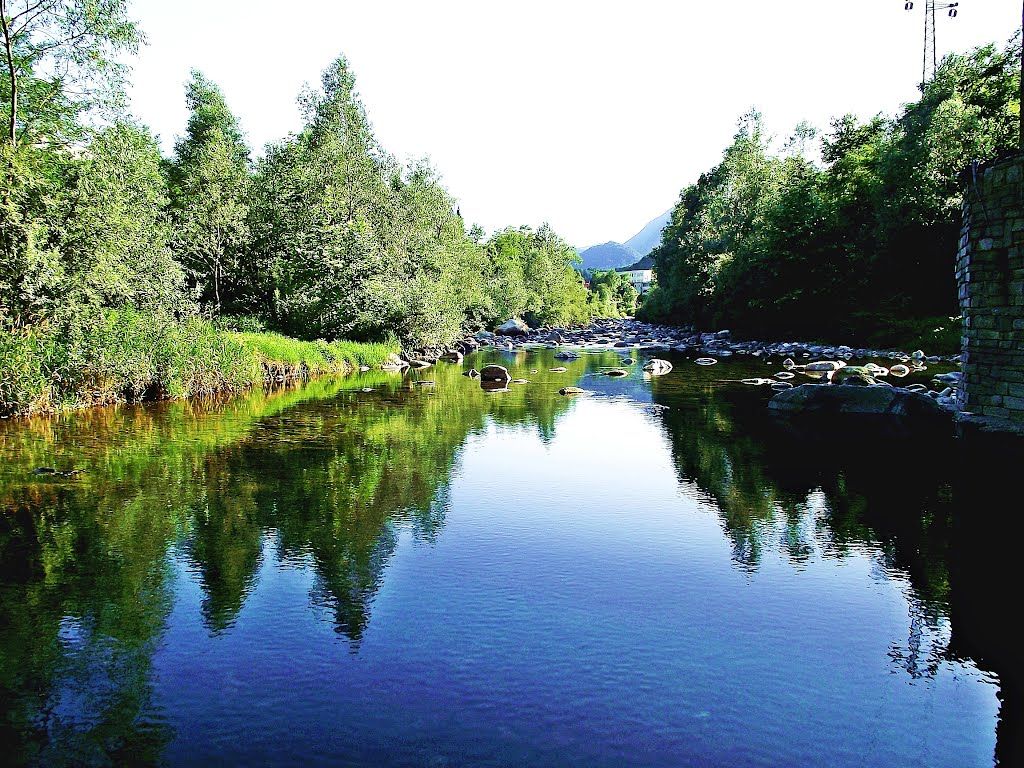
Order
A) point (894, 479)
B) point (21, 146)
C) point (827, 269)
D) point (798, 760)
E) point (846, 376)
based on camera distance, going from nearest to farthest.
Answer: point (798, 760), point (894, 479), point (21, 146), point (846, 376), point (827, 269)

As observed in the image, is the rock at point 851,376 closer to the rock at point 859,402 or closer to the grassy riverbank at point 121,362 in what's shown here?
the rock at point 859,402

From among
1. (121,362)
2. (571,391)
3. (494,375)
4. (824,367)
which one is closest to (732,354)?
(824,367)

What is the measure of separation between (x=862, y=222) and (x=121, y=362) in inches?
1359

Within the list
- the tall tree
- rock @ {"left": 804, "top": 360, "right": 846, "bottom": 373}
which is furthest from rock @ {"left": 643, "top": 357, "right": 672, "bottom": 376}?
the tall tree

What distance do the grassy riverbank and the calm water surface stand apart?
2.73 meters

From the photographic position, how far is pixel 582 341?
58.0m

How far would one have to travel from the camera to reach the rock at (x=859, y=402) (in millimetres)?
16906

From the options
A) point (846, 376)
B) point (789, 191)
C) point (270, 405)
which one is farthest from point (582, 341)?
point (270, 405)

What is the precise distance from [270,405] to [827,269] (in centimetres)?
3047

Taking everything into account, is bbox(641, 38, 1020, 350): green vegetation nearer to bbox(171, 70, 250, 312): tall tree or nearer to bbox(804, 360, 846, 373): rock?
bbox(804, 360, 846, 373): rock

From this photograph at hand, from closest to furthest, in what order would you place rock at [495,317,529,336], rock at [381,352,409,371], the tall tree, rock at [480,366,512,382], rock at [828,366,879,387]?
rock at [828,366,879,387] < rock at [480,366,512,382] < rock at [381,352,409,371] < the tall tree < rock at [495,317,529,336]

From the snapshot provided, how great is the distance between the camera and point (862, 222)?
38.8m

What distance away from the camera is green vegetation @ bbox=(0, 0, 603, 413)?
16953 millimetres

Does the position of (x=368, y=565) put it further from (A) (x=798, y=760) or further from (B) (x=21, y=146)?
(B) (x=21, y=146)
